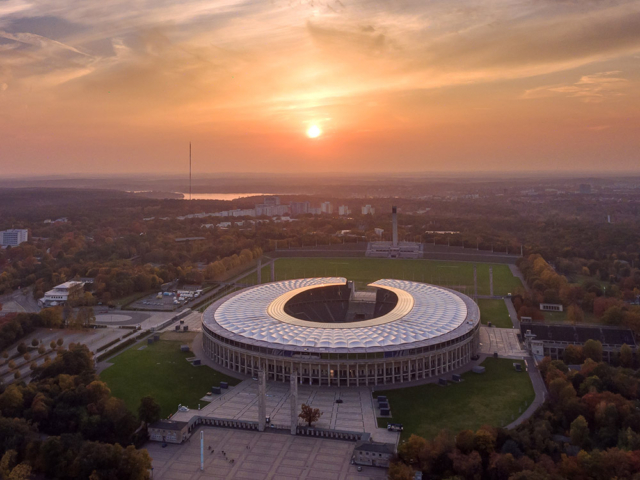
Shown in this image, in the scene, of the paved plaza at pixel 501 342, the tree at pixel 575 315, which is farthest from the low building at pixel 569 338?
the tree at pixel 575 315

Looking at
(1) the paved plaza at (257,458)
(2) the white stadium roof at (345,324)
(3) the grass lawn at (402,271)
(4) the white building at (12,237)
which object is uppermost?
(4) the white building at (12,237)

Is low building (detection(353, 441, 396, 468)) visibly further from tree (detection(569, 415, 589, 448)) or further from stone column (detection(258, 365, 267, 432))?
tree (detection(569, 415, 589, 448))

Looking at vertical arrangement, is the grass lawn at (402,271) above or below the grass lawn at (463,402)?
above

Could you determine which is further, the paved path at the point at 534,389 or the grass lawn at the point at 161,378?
the grass lawn at the point at 161,378

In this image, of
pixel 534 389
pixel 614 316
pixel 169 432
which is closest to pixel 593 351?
pixel 534 389

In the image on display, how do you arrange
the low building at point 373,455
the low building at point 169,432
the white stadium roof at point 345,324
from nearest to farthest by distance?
the low building at point 373,455, the low building at point 169,432, the white stadium roof at point 345,324

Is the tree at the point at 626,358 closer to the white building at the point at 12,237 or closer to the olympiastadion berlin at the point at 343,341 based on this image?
→ the olympiastadion berlin at the point at 343,341

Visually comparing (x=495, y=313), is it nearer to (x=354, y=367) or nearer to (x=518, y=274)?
(x=518, y=274)

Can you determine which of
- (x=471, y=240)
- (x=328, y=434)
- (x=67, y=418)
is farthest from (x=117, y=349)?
(x=471, y=240)
